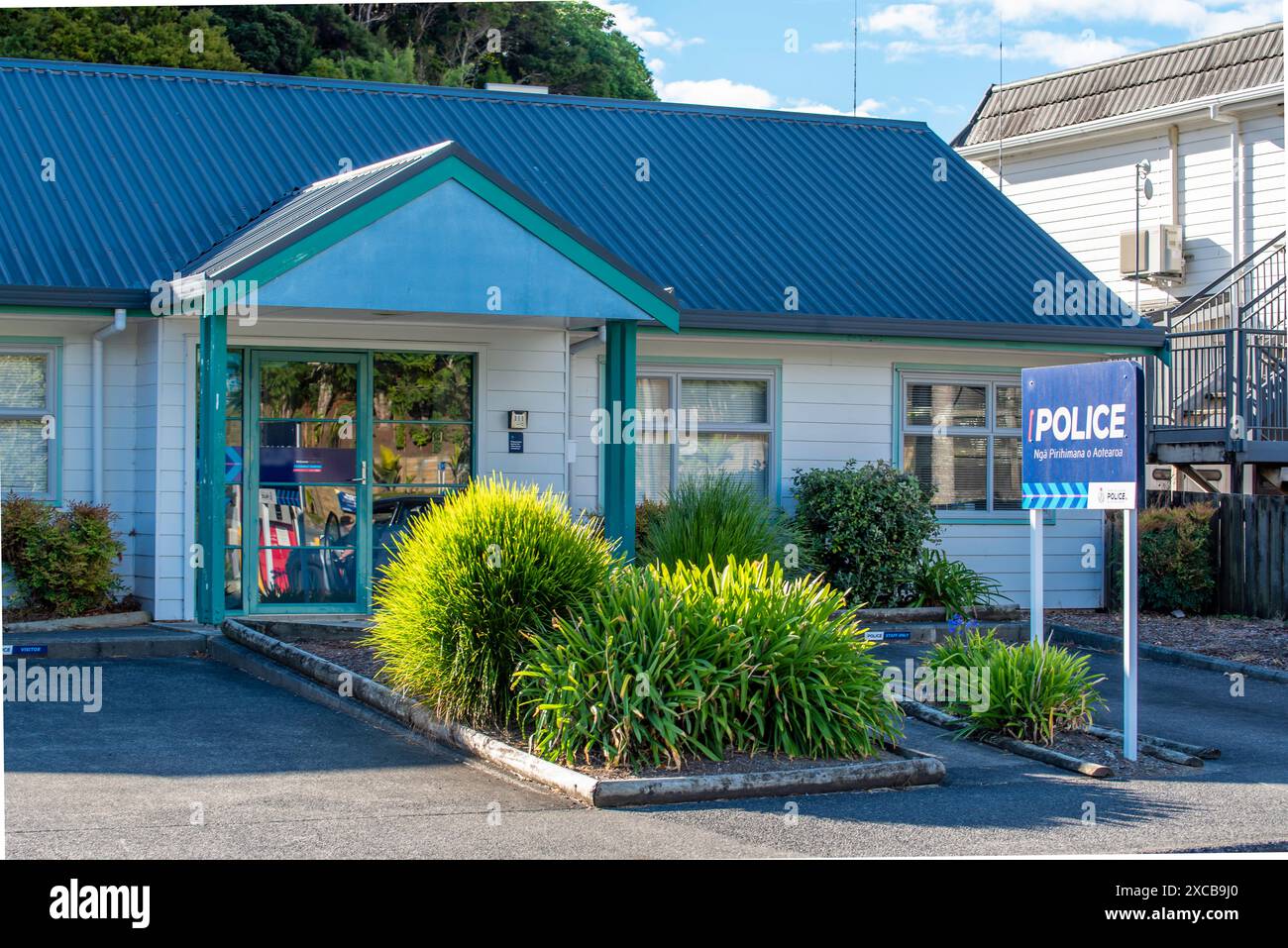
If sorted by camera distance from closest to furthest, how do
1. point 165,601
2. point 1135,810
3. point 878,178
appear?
point 1135,810 < point 165,601 < point 878,178

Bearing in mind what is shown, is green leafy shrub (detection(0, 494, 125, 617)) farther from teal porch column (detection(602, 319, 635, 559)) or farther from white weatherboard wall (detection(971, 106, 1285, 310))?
white weatherboard wall (detection(971, 106, 1285, 310))

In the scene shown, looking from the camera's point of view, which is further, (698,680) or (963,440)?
(963,440)

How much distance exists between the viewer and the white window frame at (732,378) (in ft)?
50.2

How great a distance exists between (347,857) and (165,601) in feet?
23.9

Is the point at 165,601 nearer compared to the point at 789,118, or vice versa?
the point at 165,601

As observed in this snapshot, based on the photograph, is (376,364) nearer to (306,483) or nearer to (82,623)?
(306,483)

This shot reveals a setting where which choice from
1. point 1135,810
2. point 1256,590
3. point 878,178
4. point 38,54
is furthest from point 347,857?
point 38,54

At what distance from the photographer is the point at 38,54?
2703 centimetres

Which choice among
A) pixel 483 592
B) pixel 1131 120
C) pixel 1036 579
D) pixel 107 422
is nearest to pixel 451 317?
pixel 107 422

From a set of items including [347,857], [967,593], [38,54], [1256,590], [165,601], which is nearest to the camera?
[347,857]

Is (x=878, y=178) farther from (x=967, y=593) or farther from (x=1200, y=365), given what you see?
(x=967, y=593)

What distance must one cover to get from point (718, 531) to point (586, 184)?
5.08 meters

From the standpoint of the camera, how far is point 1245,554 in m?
16.2

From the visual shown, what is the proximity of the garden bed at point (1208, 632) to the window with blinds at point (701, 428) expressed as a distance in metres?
3.56
